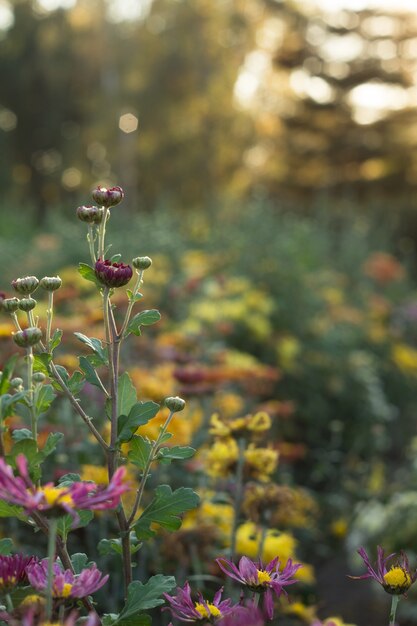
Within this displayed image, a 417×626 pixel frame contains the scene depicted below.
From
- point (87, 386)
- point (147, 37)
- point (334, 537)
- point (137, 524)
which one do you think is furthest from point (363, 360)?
point (147, 37)

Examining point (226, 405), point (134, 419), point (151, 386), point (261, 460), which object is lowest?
point (226, 405)

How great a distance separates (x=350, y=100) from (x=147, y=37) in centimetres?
813

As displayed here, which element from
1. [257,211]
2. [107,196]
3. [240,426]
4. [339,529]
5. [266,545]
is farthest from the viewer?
[257,211]

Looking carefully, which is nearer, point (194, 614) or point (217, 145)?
point (194, 614)

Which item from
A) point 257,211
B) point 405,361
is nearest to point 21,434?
point 405,361

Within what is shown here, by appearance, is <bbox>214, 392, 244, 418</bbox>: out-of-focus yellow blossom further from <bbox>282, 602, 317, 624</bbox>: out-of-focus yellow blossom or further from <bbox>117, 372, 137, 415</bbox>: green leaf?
<bbox>117, 372, 137, 415</bbox>: green leaf

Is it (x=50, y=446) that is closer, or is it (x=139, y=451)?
(x=50, y=446)

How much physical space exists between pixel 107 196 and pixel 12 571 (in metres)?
0.40

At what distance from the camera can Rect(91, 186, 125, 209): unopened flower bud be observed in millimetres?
996

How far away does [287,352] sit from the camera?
4.43 meters

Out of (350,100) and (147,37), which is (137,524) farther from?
(350,100)

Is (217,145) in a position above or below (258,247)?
below

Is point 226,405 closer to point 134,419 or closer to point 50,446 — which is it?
point 134,419

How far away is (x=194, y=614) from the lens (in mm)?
894
